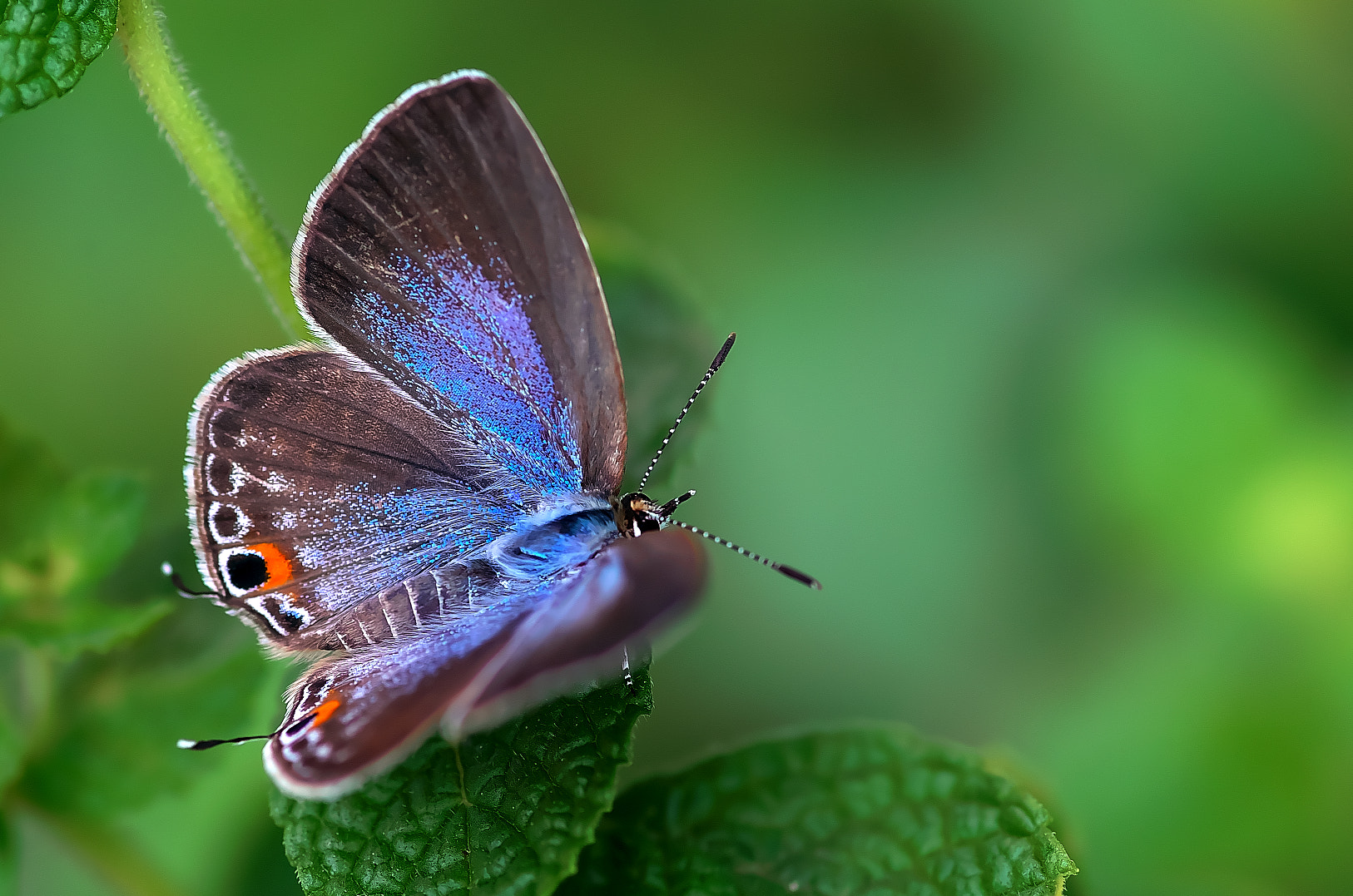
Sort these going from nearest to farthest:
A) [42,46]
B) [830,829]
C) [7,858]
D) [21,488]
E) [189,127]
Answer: [42,46] < [189,127] < [830,829] < [7,858] < [21,488]

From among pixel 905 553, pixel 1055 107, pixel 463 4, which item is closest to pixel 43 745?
pixel 905 553

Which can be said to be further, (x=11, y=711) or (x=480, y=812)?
(x=11, y=711)

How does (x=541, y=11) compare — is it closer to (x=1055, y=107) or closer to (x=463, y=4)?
(x=463, y=4)

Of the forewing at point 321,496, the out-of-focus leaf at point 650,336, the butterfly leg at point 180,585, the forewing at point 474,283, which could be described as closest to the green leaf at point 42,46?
the forewing at point 474,283

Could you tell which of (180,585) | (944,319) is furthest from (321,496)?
(944,319)

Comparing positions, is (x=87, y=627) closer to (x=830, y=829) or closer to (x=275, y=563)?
(x=275, y=563)
